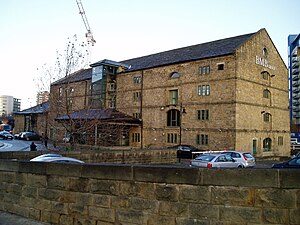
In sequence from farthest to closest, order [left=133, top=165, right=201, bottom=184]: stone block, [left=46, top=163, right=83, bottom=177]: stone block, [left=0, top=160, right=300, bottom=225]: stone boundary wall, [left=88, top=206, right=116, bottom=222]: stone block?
[left=46, top=163, right=83, bottom=177]: stone block
[left=88, top=206, right=116, bottom=222]: stone block
[left=133, top=165, right=201, bottom=184]: stone block
[left=0, top=160, right=300, bottom=225]: stone boundary wall

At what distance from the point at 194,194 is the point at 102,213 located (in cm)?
198

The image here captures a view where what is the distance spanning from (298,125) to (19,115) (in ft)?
269

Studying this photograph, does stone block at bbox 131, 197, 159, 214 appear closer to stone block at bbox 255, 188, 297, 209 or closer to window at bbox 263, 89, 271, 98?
stone block at bbox 255, 188, 297, 209

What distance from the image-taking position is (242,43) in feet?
108

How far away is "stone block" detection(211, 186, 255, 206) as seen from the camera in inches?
176

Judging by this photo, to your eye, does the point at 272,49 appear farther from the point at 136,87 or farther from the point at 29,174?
the point at 29,174

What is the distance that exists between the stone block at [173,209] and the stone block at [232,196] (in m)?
0.54

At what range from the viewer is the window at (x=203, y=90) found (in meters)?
33.8

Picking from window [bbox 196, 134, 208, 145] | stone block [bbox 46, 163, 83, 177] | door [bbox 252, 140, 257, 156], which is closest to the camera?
stone block [bbox 46, 163, 83, 177]

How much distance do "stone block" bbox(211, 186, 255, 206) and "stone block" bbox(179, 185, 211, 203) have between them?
103 millimetres

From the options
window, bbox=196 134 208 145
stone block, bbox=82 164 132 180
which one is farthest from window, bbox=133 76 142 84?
stone block, bbox=82 164 132 180

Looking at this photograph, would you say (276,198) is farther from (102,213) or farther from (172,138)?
(172,138)

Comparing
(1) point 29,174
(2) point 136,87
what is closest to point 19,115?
(2) point 136,87

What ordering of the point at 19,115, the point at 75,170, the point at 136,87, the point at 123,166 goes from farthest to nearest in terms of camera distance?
the point at 19,115, the point at 136,87, the point at 75,170, the point at 123,166
